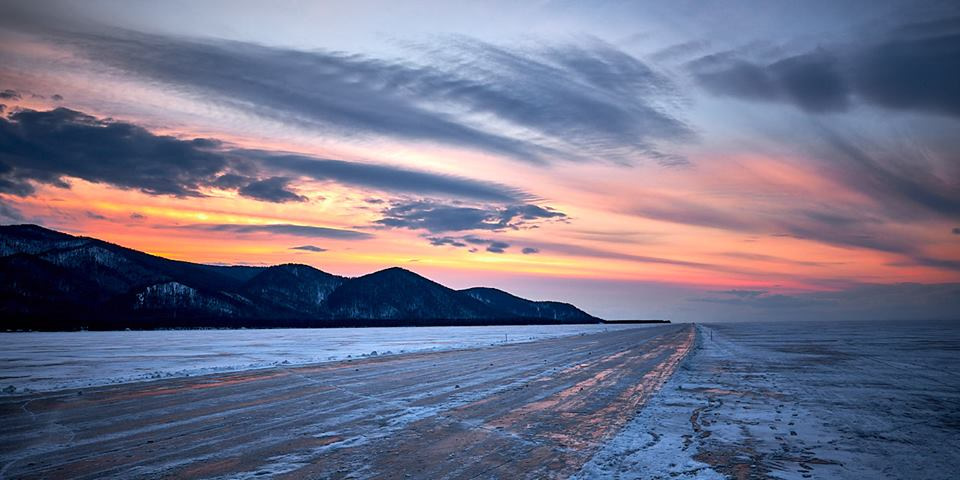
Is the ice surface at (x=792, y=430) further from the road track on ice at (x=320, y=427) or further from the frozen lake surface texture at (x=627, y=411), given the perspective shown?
the road track on ice at (x=320, y=427)

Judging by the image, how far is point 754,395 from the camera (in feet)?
49.0

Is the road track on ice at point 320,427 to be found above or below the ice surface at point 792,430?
below

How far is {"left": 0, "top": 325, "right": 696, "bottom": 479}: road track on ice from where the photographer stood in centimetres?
747

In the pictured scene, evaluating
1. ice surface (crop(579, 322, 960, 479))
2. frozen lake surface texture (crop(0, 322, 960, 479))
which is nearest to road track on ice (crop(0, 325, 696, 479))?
frozen lake surface texture (crop(0, 322, 960, 479))

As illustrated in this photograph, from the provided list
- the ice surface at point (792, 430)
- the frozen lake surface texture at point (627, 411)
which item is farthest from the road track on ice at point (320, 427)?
the ice surface at point (792, 430)

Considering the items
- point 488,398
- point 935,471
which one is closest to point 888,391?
point 935,471

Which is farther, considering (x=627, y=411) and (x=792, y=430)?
(x=627, y=411)

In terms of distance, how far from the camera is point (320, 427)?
10266 mm

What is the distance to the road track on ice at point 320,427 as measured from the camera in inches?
294

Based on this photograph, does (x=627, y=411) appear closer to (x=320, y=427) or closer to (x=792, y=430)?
(x=792, y=430)

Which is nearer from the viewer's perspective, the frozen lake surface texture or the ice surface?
the ice surface

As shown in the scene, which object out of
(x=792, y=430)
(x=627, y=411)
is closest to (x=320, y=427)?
(x=627, y=411)

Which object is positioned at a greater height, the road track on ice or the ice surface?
the ice surface

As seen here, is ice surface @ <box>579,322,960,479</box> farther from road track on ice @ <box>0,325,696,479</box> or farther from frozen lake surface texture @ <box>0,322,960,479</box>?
road track on ice @ <box>0,325,696,479</box>
